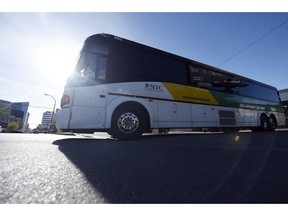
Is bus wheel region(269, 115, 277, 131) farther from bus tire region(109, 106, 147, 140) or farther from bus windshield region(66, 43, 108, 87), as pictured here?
bus windshield region(66, 43, 108, 87)

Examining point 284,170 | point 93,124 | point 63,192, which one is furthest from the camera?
point 93,124

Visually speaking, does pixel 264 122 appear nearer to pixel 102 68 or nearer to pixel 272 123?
pixel 272 123

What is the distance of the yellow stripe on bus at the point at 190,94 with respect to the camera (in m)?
5.61

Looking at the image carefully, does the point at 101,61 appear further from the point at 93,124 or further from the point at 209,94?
the point at 209,94

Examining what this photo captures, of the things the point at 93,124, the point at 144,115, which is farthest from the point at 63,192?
the point at 144,115

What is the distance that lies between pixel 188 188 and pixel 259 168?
3.48 ft

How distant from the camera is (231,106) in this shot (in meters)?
7.45

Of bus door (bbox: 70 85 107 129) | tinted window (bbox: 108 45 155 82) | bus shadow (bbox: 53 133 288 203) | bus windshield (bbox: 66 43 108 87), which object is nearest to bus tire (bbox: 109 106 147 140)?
bus door (bbox: 70 85 107 129)

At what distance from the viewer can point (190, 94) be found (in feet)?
19.9

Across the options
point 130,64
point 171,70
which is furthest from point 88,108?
point 171,70

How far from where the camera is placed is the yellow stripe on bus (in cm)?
561

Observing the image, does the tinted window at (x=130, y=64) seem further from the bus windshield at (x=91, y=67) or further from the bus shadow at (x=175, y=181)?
the bus shadow at (x=175, y=181)

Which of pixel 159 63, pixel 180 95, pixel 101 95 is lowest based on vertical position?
pixel 101 95

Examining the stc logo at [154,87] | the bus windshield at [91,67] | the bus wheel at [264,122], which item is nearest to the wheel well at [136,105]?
the stc logo at [154,87]
